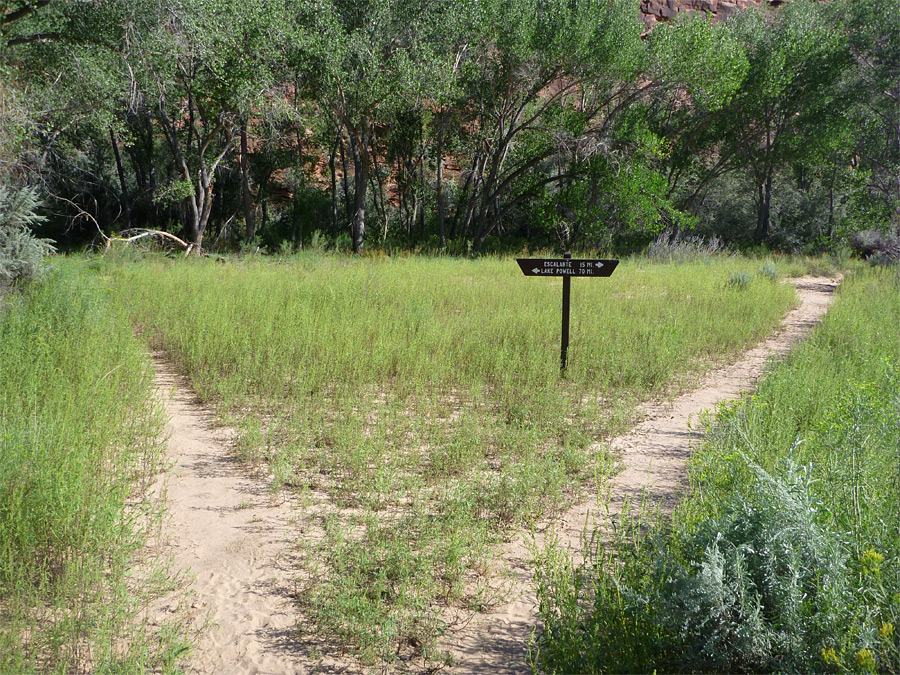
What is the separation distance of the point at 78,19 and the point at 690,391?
49.6ft

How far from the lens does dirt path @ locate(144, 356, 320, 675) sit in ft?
9.17

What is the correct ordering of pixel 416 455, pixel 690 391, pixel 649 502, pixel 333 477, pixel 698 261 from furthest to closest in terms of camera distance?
pixel 698 261 < pixel 690 391 < pixel 416 455 < pixel 333 477 < pixel 649 502

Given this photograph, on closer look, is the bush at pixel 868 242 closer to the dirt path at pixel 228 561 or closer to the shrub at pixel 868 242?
the shrub at pixel 868 242

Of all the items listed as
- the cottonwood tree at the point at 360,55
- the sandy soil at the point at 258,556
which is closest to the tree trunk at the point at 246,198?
the cottonwood tree at the point at 360,55

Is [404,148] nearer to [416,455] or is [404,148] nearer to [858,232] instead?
[858,232]

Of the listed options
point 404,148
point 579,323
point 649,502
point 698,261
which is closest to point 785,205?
point 698,261

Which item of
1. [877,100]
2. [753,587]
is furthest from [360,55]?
[877,100]

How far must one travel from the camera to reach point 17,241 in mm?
8211

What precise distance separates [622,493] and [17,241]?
8.26 meters

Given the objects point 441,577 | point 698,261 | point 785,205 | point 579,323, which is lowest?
point 441,577

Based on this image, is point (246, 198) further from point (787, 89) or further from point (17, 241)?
point (787, 89)

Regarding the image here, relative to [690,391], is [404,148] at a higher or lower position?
higher

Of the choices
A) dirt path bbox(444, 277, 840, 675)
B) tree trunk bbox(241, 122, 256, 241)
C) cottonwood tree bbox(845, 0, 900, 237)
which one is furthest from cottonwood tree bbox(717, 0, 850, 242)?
dirt path bbox(444, 277, 840, 675)

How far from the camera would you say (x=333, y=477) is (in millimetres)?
4391
